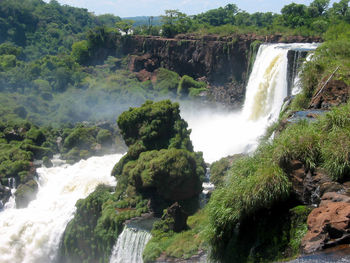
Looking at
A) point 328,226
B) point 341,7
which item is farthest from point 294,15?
point 328,226

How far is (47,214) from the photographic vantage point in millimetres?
23984

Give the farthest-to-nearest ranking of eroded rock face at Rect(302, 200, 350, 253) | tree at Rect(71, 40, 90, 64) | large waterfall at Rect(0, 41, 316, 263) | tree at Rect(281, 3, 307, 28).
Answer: tree at Rect(71, 40, 90, 64), tree at Rect(281, 3, 307, 28), large waterfall at Rect(0, 41, 316, 263), eroded rock face at Rect(302, 200, 350, 253)

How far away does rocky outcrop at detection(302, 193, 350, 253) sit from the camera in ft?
24.8

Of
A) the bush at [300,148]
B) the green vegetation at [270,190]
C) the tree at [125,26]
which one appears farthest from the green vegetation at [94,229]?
the tree at [125,26]

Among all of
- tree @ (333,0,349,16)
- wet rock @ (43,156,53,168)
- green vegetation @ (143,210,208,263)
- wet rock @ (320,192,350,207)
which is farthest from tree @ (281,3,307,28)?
wet rock @ (320,192,350,207)

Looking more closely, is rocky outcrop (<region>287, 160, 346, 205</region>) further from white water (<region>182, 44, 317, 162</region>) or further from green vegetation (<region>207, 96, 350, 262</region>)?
white water (<region>182, 44, 317, 162</region>)

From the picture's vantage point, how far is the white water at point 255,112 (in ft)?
95.3

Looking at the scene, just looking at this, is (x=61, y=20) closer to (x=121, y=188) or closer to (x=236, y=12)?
(x=236, y=12)

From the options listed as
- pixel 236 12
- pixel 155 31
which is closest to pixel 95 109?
pixel 155 31

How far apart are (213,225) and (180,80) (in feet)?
130

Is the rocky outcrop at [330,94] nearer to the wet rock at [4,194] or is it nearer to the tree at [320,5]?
the wet rock at [4,194]

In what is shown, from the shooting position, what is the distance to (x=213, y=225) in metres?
9.81

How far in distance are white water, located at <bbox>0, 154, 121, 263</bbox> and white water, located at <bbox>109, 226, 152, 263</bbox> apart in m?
5.36

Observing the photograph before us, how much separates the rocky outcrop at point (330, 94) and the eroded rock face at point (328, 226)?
654 centimetres
